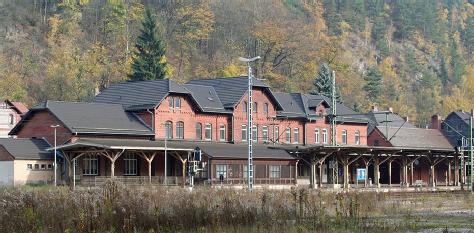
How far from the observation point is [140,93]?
70.9 metres

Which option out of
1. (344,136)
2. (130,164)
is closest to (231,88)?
(130,164)

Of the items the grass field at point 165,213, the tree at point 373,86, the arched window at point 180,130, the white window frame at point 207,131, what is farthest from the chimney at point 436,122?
the grass field at point 165,213

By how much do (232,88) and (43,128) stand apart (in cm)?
1789

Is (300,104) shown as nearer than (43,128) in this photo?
No

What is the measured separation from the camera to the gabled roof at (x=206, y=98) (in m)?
72.5

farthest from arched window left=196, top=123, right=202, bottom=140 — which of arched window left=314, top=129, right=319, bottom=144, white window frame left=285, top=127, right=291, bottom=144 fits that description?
arched window left=314, top=129, right=319, bottom=144

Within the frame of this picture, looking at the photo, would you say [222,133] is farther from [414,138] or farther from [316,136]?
[414,138]

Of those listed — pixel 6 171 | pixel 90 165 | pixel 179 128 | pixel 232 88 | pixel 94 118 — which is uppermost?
pixel 232 88

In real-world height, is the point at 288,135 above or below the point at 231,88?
below

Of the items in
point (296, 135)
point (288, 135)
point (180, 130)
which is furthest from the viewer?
point (296, 135)

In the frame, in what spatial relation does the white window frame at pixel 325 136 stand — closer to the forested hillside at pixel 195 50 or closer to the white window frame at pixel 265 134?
the white window frame at pixel 265 134

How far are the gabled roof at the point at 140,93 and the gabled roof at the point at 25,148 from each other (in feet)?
29.0

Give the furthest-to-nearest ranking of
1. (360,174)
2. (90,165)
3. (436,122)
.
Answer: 1. (436,122)
2. (360,174)
3. (90,165)

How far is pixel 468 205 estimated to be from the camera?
139 feet
